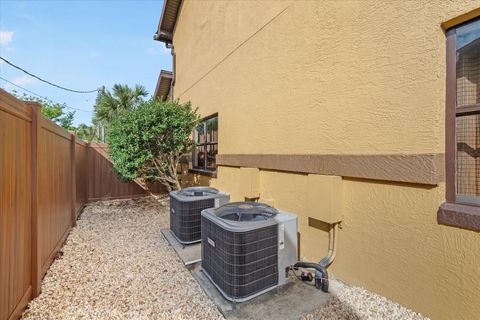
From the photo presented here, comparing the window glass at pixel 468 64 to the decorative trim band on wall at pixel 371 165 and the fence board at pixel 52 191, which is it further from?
the fence board at pixel 52 191

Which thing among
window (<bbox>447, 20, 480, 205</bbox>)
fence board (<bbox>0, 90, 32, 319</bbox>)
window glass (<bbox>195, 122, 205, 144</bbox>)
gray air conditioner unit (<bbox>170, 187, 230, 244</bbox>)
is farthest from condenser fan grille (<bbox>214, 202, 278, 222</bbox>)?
window glass (<bbox>195, 122, 205, 144</bbox>)

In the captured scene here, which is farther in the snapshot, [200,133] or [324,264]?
[200,133]

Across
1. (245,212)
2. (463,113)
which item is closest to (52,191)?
(245,212)

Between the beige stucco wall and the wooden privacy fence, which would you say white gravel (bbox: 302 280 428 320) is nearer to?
the beige stucco wall

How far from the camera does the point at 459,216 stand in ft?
6.87

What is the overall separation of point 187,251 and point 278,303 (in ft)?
6.15

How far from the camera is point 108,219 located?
6242mm

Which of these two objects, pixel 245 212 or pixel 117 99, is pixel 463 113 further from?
pixel 117 99

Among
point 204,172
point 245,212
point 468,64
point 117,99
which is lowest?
point 245,212

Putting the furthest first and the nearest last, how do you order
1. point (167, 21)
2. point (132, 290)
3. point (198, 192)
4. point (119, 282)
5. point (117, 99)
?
point (117, 99), point (167, 21), point (198, 192), point (119, 282), point (132, 290)

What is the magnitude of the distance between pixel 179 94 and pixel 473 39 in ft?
29.2

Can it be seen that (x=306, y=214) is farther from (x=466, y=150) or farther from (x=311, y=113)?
(x=466, y=150)

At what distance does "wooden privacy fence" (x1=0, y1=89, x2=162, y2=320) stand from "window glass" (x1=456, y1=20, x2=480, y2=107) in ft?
12.9

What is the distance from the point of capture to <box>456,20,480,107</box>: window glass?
217 centimetres
